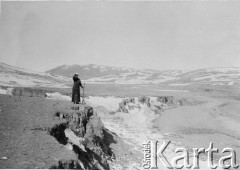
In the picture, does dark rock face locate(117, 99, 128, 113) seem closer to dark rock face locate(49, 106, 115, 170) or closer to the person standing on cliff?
dark rock face locate(49, 106, 115, 170)

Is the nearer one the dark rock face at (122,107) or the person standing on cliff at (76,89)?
the person standing on cliff at (76,89)

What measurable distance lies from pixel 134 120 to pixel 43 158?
50.3ft

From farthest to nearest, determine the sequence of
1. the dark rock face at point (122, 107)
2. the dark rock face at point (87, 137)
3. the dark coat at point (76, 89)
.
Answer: the dark rock face at point (122, 107) → the dark coat at point (76, 89) → the dark rock face at point (87, 137)

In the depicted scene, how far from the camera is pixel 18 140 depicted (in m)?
6.65

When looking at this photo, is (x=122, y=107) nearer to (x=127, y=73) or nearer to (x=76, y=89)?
(x=76, y=89)

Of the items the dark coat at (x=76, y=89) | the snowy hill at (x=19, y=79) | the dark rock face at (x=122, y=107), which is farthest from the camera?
the snowy hill at (x=19, y=79)

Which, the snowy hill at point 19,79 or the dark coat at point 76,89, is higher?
the snowy hill at point 19,79

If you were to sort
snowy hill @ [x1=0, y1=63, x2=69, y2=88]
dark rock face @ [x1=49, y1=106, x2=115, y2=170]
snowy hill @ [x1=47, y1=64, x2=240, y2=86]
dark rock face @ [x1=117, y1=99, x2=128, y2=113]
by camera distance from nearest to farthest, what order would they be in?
dark rock face @ [x1=49, y1=106, x2=115, y2=170], dark rock face @ [x1=117, y1=99, x2=128, y2=113], snowy hill @ [x1=0, y1=63, x2=69, y2=88], snowy hill @ [x1=47, y1=64, x2=240, y2=86]

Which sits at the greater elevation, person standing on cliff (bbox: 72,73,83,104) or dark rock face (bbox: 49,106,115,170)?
person standing on cliff (bbox: 72,73,83,104)

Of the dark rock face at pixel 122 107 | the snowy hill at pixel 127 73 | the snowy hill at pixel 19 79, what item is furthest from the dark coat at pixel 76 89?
the snowy hill at pixel 127 73

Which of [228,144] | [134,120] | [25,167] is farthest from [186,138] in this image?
[25,167]

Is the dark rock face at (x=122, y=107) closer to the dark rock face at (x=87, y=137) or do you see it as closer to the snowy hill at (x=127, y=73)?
the dark rock face at (x=87, y=137)

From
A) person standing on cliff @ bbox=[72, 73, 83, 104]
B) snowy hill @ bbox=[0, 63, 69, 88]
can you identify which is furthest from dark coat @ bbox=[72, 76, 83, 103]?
snowy hill @ bbox=[0, 63, 69, 88]

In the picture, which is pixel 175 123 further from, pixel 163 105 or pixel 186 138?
pixel 163 105
